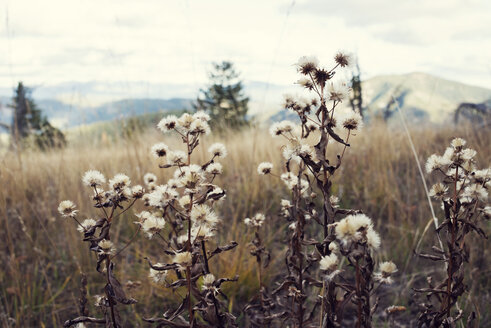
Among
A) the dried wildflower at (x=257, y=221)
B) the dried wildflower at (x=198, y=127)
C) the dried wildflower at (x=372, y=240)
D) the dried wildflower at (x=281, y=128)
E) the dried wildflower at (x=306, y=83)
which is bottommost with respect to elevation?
the dried wildflower at (x=257, y=221)

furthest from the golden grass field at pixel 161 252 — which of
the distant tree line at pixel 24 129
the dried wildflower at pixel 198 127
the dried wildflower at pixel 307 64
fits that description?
the dried wildflower at pixel 198 127

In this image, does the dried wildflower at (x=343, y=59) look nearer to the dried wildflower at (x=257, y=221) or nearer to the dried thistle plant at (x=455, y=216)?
the dried thistle plant at (x=455, y=216)

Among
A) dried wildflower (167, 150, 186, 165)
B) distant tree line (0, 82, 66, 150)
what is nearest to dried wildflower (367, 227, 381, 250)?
dried wildflower (167, 150, 186, 165)

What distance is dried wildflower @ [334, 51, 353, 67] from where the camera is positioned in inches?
45.4

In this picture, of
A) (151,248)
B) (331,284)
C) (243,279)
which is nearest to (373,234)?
(331,284)

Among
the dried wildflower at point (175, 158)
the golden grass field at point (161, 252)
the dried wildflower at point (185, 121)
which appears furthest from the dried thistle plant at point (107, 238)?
the golden grass field at point (161, 252)

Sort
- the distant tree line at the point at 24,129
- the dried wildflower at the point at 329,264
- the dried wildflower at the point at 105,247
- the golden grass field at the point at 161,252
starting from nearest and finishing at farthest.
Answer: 1. the dried wildflower at the point at 329,264
2. the dried wildflower at the point at 105,247
3. the golden grass field at the point at 161,252
4. the distant tree line at the point at 24,129

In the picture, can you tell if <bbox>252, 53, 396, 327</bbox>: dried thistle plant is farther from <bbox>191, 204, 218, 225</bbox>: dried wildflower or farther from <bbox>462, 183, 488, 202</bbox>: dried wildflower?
<bbox>462, 183, 488, 202</bbox>: dried wildflower

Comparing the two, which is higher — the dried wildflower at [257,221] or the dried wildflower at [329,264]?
the dried wildflower at [329,264]

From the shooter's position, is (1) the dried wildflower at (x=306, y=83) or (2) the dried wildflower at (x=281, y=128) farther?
(2) the dried wildflower at (x=281, y=128)

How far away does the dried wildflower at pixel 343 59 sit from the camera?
3.79 feet

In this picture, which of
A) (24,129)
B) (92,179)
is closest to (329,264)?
(92,179)

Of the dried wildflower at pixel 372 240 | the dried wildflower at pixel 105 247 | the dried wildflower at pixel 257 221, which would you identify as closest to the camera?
the dried wildflower at pixel 372 240

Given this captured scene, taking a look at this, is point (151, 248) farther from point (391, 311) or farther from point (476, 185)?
point (476, 185)
